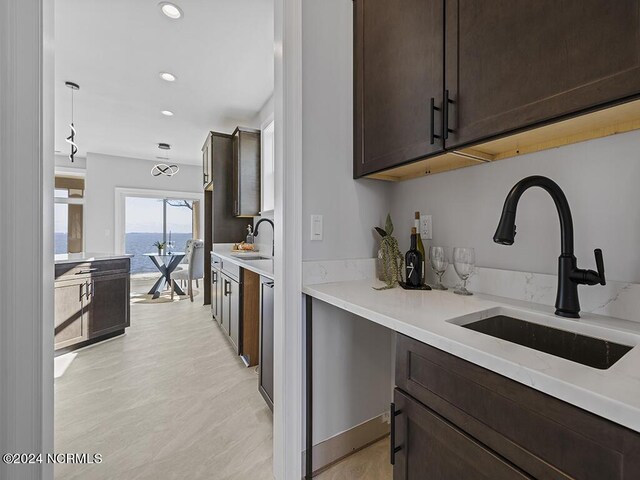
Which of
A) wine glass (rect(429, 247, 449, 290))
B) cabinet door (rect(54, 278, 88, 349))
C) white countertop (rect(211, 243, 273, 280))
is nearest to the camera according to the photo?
wine glass (rect(429, 247, 449, 290))

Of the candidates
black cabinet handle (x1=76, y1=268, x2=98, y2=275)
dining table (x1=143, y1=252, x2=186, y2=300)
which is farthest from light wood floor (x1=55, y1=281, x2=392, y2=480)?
dining table (x1=143, y1=252, x2=186, y2=300)

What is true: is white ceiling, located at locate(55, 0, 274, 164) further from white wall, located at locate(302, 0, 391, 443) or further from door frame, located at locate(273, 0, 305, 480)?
door frame, located at locate(273, 0, 305, 480)

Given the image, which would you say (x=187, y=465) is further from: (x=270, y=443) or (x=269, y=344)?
(x=269, y=344)

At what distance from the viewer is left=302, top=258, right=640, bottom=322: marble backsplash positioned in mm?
876

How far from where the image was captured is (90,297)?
2.98 metres

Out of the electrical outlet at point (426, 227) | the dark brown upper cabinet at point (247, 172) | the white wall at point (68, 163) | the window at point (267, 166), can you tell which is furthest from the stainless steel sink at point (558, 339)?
the white wall at point (68, 163)

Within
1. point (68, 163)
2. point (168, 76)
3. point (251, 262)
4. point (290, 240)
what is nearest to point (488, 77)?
point (290, 240)

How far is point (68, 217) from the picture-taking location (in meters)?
6.57

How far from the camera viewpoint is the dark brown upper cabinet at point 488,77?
27.9 inches

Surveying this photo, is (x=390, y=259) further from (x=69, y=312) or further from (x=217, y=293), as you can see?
(x=69, y=312)

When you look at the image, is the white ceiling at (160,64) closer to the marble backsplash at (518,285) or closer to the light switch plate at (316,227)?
the light switch plate at (316,227)

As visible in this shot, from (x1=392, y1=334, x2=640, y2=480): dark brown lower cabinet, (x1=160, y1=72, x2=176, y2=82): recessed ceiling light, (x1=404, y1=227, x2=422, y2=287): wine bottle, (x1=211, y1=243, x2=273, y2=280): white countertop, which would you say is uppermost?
(x1=160, y1=72, x2=176, y2=82): recessed ceiling light

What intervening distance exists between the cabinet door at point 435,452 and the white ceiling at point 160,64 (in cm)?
261

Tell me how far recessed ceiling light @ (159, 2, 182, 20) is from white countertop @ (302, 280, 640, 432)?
2.28 m
